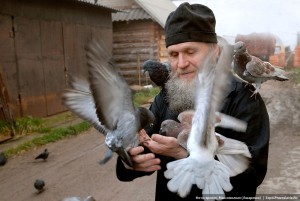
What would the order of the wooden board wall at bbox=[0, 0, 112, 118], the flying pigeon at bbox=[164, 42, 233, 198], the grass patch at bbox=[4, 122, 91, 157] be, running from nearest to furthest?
the flying pigeon at bbox=[164, 42, 233, 198] → the grass patch at bbox=[4, 122, 91, 157] → the wooden board wall at bbox=[0, 0, 112, 118]

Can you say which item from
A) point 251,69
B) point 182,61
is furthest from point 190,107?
point 251,69

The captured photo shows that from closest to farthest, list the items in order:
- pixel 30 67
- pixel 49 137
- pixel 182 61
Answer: pixel 182 61
pixel 49 137
pixel 30 67

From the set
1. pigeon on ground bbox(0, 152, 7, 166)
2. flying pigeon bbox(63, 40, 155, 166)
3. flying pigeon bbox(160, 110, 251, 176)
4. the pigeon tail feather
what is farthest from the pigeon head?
pigeon on ground bbox(0, 152, 7, 166)

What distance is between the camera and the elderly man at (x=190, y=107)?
211 cm

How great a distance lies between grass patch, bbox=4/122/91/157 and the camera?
768 cm

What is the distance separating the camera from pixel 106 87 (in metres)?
2.18

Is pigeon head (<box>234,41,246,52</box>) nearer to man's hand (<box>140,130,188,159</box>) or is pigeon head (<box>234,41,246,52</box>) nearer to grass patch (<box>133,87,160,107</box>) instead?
man's hand (<box>140,130,188,159</box>)

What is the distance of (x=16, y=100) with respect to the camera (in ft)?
32.4

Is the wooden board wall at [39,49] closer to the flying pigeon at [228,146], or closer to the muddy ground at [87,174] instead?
the muddy ground at [87,174]

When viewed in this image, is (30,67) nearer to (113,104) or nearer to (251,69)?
(251,69)

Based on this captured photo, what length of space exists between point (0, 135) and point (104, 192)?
3964 mm

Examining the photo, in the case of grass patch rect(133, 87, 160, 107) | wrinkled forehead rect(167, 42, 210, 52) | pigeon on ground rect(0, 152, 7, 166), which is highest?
wrinkled forehead rect(167, 42, 210, 52)

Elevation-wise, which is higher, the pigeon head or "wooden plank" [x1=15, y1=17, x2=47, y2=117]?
the pigeon head

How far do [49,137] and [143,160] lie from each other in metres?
6.99
